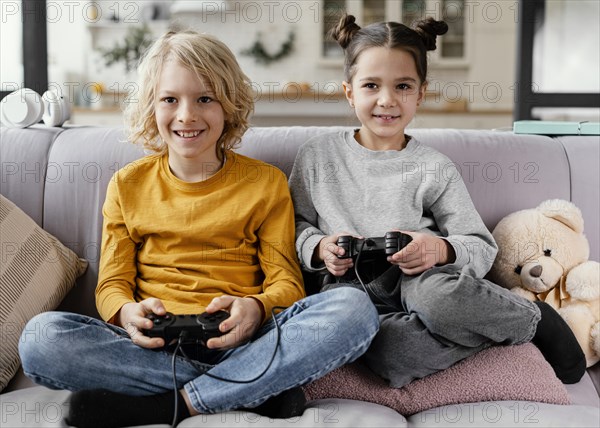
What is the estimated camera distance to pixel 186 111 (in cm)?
140

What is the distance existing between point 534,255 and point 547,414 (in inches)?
16.5

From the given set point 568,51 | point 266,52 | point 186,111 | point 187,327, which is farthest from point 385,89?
point 266,52

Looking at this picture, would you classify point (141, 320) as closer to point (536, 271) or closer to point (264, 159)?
point (264, 159)

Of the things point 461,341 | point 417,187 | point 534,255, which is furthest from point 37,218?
point 534,255

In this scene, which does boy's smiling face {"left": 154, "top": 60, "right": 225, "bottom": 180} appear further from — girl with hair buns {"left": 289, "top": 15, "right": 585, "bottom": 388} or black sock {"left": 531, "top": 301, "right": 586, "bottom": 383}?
black sock {"left": 531, "top": 301, "right": 586, "bottom": 383}

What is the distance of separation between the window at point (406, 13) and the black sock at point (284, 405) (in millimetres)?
4614

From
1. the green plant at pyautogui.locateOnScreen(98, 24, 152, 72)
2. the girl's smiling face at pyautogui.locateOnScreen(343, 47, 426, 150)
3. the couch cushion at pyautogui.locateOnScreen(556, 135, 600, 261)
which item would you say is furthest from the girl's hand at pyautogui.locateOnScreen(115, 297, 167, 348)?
the green plant at pyautogui.locateOnScreen(98, 24, 152, 72)

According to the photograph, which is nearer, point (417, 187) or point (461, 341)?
point (461, 341)

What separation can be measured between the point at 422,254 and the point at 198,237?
0.44 m

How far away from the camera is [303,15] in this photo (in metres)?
5.64

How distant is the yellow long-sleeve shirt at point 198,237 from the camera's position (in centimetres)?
140

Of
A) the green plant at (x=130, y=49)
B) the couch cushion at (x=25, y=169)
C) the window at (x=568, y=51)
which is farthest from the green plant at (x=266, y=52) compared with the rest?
the couch cushion at (x=25, y=169)

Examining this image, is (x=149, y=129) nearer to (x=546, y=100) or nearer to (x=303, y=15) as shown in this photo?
(x=546, y=100)

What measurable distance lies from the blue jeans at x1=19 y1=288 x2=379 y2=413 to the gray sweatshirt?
0.85ft
